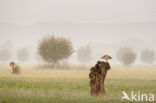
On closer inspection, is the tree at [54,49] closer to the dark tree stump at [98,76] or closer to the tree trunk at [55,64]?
the tree trunk at [55,64]

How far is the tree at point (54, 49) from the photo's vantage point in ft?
222

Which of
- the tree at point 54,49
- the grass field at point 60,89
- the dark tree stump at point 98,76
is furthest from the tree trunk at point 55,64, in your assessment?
the dark tree stump at point 98,76

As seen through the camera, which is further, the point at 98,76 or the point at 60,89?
the point at 60,89

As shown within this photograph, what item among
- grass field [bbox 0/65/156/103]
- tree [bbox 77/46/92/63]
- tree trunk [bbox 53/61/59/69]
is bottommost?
grass field [bbox 0/65/156/103]

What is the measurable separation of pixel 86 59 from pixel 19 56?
29.2 m

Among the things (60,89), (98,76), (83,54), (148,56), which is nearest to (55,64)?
(60,89)

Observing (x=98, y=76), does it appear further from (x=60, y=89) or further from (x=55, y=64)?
(x=55, y=64)

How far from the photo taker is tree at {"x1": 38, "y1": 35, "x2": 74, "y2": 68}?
67.8 meters

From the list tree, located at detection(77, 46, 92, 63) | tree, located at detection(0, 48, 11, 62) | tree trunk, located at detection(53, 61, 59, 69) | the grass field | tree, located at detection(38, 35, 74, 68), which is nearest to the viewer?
the grass field

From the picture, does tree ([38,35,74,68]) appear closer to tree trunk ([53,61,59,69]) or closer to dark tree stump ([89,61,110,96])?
tree trunk ([53,61,59,69])

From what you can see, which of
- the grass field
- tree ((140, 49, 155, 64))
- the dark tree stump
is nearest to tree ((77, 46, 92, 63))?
tree ((140, 49, 155, 64))

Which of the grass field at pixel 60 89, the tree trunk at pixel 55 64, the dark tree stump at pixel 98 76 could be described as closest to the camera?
the grass field at pixel 60 89

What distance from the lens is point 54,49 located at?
6800cm

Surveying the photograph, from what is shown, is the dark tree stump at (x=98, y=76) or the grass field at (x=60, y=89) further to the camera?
the dark tree stump at (x=98, y=76)
